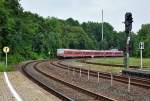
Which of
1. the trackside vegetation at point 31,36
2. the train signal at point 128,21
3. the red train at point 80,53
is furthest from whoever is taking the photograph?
the red train at point 80,53

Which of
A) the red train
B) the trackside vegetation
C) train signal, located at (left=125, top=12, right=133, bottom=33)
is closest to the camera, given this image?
train signal, located at (left=125, top=12, right=133, bottom=33)

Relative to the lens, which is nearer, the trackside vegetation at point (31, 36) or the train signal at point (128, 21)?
the train signal at point (128, 21)

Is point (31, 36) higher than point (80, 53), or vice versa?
point (31, 36)

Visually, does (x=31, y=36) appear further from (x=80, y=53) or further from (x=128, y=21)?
(x=128, y=21)

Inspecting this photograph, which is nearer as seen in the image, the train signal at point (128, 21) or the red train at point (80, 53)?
the train signal at point (128, 21)

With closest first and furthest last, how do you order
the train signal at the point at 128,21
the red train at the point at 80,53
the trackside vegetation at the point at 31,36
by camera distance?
the train signal at the point at 128,21 → the trackside vegetation at the point at 31,36 → the red train at the point at 80,53

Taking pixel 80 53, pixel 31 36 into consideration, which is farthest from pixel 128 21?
pixel 31 36

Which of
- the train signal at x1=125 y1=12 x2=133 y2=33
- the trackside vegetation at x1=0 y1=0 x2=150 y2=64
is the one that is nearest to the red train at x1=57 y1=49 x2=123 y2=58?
the trackside vegetation at x1=0 y1=0 x2=150 y2=64

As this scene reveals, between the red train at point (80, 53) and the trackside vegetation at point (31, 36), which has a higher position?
the trackside vegetation at point (31, 36)

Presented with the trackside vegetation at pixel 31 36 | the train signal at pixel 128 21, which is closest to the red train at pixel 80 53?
the trackside vegetation at pixel 31 36

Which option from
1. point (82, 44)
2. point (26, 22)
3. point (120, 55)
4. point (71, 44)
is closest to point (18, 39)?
point (26, 22)

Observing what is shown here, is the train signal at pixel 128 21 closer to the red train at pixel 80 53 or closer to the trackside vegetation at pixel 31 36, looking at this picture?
the trackside vegetation at pixel 31 36

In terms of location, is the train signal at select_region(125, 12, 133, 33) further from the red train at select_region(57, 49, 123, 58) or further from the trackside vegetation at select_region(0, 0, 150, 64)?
the red train at select_region(57, 49, 123, 58)

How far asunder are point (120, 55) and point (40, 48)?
2165 centimetres
